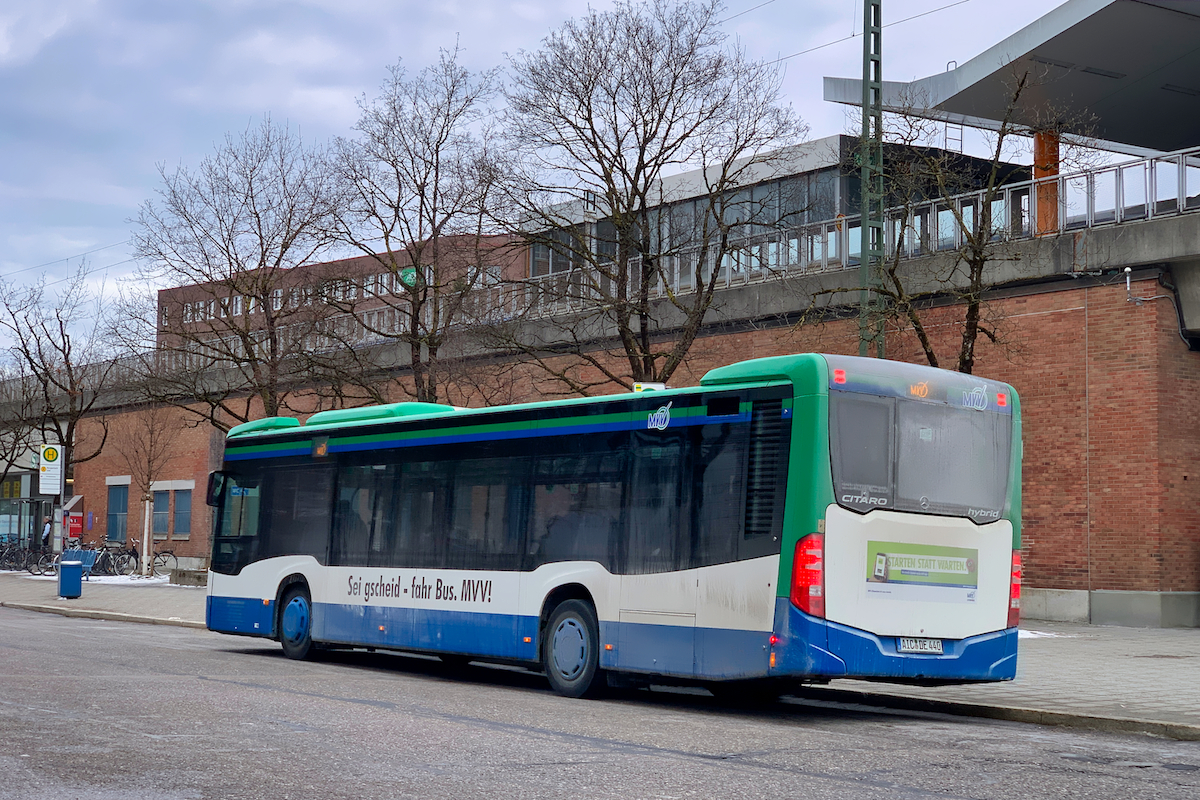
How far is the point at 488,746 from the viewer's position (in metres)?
8.98

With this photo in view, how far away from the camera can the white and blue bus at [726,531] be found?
11.6 metres

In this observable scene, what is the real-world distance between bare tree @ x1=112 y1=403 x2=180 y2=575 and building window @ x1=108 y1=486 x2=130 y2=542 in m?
1.23

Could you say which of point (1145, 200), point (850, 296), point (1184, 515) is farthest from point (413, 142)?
point (1184, 515)

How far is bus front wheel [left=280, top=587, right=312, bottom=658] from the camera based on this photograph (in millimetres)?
17516

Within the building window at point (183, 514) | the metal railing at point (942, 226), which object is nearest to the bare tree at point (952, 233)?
the metal railing at point (942, 226)

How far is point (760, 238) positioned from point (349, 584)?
49.8 feet

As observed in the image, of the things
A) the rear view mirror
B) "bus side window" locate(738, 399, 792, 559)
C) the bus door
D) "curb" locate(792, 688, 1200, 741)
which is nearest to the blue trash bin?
the rear view mirror

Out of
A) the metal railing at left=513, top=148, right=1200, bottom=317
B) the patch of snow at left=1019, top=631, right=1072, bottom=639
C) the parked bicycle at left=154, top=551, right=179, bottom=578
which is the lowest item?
the parked bicycle at left=154, top=551, right=179, bottom=578

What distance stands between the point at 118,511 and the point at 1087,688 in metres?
47.9

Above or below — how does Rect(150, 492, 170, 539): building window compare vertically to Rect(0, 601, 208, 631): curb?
above

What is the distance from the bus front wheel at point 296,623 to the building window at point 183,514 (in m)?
34.2

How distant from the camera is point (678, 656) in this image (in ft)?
40.9

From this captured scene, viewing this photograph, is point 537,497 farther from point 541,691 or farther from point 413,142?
point 413,142

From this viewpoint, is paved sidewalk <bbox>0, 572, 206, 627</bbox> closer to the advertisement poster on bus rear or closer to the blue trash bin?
the blue trash bin
